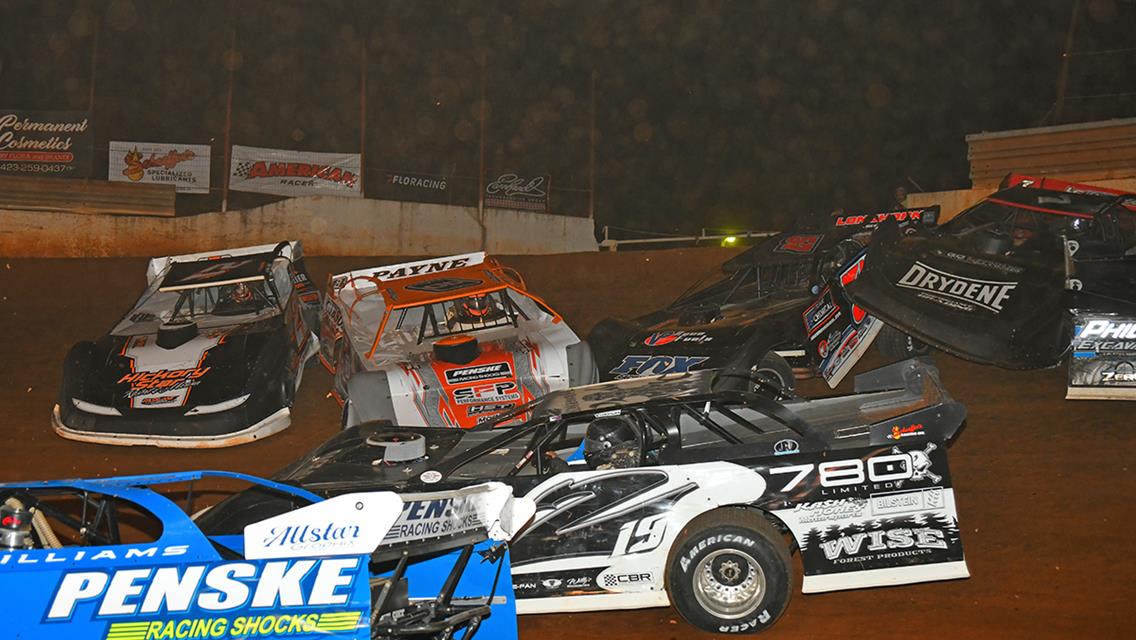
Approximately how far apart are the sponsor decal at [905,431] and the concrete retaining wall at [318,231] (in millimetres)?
13594

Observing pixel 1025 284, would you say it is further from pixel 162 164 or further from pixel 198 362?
pixel 162 164

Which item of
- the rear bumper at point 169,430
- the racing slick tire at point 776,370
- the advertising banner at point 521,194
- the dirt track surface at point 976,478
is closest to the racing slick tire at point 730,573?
the dirt track surface at point 976,478

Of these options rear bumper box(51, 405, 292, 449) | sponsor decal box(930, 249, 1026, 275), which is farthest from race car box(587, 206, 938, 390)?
rear bumper box(51, 405, 292, 449)

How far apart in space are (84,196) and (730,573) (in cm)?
1582

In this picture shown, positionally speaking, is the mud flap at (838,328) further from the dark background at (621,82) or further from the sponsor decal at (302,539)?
the dark background at (621,82)

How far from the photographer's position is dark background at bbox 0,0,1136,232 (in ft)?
68.1

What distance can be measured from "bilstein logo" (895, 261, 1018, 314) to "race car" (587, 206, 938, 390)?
67 centimetres

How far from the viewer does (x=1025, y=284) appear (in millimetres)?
8805

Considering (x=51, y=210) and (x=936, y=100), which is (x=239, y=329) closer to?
(x=51, y=210)

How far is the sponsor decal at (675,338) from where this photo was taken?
914 centimetres

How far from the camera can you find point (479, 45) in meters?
22.2

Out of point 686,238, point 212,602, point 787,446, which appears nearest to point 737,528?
point 787,446

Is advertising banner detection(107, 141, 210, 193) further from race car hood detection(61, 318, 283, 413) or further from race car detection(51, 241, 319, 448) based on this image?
race car hood detection(61, 318, 283, 413)

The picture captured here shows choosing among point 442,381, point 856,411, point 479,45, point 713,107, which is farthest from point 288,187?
point 856,411
